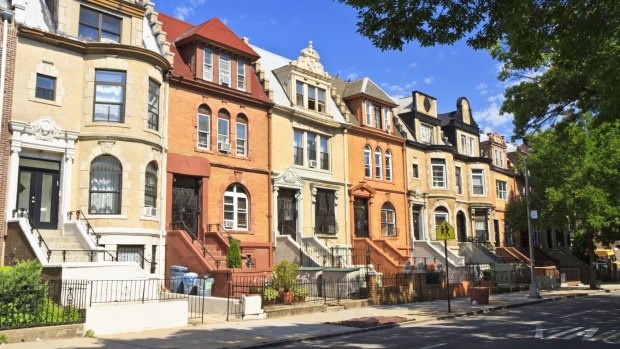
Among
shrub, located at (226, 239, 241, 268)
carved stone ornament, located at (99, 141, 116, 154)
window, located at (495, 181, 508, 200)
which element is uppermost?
window, located at (495, 181, 508, 200)

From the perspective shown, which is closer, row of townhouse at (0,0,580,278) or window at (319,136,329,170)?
row of townhouse at (0,0,580,278)

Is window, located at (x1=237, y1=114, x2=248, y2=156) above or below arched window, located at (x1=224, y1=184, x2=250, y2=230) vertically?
above

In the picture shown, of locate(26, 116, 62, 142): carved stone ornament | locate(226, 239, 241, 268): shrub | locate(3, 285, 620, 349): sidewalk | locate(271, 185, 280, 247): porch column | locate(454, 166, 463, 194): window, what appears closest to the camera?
locate(3, 285, 620, 349): sidewalk

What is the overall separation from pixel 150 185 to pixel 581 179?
27.4 meters

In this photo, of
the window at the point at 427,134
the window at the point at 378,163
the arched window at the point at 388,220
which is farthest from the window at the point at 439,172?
the window at the point at 378,163

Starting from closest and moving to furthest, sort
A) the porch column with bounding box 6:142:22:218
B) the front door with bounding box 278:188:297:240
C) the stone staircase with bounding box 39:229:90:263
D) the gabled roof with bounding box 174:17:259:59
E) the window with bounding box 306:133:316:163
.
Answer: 1. the stone staircase with bounding box 39:229:90:263
2. the porch column with bounding box 6:142:22:218
3. the gabled roof with bounding box 174:17:259:59
4. the front door with bounding box 278:188:297:240
5. the window with bounding box 306:133:316:163

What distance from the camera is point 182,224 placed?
75.7 feet

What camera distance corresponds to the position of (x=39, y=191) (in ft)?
63.3

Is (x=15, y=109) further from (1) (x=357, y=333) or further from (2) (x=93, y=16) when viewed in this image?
(1) (x=357, y=333)

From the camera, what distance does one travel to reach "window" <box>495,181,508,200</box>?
46.1 meters

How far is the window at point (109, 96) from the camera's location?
2039cm

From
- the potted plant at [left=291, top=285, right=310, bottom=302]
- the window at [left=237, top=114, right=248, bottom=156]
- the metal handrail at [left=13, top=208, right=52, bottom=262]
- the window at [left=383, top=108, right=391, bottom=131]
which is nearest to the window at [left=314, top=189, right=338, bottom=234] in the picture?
the window at [left=237, top=114, right=248, bottom=156]

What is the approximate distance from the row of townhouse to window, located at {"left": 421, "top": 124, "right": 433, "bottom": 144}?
2.00 feet

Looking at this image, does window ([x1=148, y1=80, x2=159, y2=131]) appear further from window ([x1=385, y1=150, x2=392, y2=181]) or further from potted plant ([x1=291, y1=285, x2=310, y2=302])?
window ([x1=385, y1=150, x2=392, y2=181])
